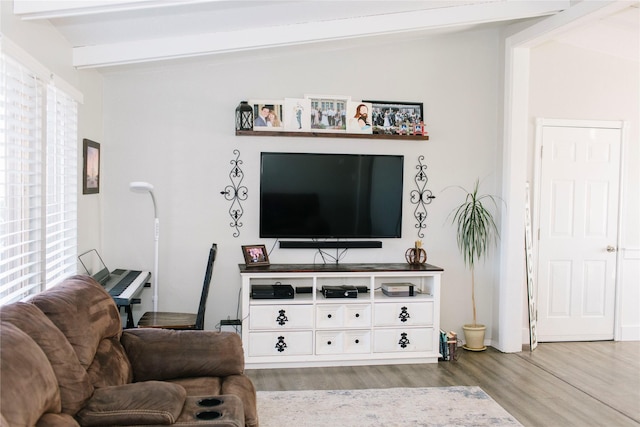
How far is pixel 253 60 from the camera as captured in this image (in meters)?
5.16

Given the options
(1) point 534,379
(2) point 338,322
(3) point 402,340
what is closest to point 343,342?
(2) point 338,322

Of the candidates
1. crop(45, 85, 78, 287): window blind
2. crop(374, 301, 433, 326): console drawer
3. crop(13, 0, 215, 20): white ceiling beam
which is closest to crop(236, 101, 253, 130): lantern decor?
crop(45, 85, 78, 287): window blind

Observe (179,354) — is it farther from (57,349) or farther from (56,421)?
(56,421)

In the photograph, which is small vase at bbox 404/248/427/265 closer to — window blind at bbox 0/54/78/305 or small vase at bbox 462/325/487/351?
small vase at bbox 462/325/487/351

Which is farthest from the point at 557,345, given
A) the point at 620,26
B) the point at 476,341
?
the point at 620,26

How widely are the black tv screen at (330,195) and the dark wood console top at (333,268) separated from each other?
10.4 inches

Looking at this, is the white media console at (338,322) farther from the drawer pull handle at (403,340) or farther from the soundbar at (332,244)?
the soundbar at (332,244)

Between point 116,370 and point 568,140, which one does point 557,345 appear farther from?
point 116,370

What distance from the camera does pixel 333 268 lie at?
5.01 metres

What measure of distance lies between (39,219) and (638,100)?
5.44 metres

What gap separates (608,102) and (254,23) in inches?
141

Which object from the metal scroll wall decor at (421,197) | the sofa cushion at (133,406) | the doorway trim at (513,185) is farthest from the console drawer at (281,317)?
the sofa cushion at (133,406)

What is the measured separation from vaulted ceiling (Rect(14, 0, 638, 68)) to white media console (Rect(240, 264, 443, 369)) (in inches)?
71.1

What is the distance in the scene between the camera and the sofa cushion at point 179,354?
10.4 feet
